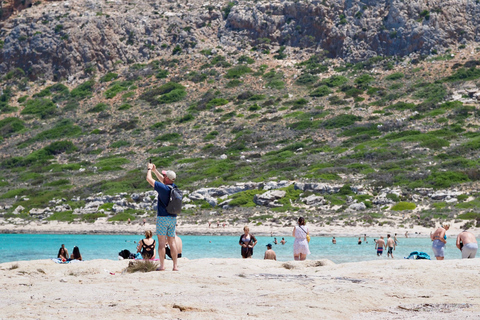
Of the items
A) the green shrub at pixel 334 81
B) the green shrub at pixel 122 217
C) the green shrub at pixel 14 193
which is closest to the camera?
the green shrub at pixel 122 217

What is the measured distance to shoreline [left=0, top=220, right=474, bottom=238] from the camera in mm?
31141

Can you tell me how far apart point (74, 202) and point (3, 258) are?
2094cm

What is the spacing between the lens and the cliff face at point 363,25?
67500 millimetres

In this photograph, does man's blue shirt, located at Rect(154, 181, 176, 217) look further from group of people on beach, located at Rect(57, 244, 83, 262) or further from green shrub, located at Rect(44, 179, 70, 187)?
green shrub, located at Rect(44, 179, 70, 187)

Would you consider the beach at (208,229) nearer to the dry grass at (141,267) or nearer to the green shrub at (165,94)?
the dry grass at (141,267)

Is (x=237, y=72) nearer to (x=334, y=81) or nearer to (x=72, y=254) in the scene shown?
(x=334, y=81)

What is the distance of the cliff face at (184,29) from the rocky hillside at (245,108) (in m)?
0.20

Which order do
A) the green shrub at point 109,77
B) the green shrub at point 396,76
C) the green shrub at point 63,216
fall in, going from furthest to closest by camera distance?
the green shrub at point 109,77 → the green shrub at point 396,76 → the green shrub at point 63,216

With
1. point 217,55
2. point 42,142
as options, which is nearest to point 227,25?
point 217,55

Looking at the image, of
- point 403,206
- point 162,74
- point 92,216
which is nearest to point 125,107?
point 162,74

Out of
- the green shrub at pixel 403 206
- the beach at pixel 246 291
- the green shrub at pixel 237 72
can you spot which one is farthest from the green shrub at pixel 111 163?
the beach at pixel 246 291

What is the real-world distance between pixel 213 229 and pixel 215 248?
866 cm

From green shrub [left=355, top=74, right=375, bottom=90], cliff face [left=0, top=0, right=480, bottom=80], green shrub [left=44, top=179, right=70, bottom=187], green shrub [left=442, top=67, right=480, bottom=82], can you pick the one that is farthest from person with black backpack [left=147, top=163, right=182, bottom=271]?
cliff face [left=0, top=0, right=480, bottom=80]

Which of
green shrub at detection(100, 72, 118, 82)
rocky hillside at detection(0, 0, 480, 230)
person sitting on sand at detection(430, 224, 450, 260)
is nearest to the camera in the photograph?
person sitting on sand at detection(430, 224, 450, 260)
